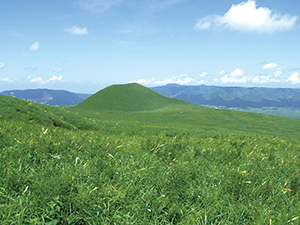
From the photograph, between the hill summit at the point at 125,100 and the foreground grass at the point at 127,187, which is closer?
the foreground grass at the point at 127,187

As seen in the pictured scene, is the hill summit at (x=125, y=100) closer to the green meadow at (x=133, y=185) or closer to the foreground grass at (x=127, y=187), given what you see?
the green meadow at (x=133, y=185)

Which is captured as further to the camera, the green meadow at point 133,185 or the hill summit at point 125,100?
the hill summit at point 125,100

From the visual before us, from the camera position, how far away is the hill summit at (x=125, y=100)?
126 meters

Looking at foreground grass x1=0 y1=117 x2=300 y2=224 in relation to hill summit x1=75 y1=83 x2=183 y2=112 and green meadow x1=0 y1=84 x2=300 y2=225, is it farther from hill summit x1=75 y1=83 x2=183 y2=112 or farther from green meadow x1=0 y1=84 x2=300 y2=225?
hill summit x1=75 y1=83 x2=183 y2=112

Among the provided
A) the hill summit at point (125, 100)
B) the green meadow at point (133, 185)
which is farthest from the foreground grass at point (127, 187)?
the hill summit at point (125, 100)

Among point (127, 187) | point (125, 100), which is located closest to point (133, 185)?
point (127, 187)

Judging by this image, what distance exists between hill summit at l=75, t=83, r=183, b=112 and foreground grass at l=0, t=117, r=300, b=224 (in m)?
118

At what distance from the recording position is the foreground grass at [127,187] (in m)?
3.57

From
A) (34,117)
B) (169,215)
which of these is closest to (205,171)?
(169,215)

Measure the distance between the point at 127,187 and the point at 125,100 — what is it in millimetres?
133424

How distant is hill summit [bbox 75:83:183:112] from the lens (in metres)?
126

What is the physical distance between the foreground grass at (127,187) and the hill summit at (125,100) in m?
118

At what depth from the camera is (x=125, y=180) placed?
15.1 feet

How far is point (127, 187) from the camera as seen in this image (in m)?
4.21
